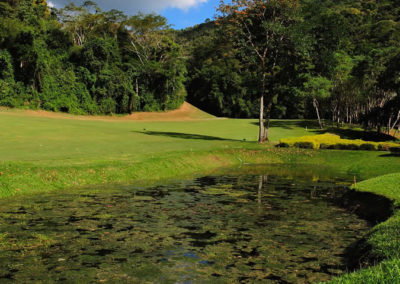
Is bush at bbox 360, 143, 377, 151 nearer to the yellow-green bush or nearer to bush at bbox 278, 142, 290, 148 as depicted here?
the yellow-green bush

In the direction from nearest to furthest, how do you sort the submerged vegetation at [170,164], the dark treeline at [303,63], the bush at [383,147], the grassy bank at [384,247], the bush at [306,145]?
the grassy bank at [384,247], the submerged vegetation at [170,164], the bush at [383,147], the bush at [306,145], the dark treeline at [303,63]

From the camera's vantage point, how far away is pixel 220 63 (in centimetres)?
13962

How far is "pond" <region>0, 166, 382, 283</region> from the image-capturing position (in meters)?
8.57

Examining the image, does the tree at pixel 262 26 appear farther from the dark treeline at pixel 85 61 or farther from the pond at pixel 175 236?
the dark treeline at pixel 85 61

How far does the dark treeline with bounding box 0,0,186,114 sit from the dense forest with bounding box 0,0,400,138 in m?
0.26

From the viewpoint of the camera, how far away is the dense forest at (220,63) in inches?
1810

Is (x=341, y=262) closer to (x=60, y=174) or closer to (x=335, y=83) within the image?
(x=60, y=174)

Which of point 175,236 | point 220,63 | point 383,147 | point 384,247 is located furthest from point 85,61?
point 384,247

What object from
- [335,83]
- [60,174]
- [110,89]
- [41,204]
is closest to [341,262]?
[41,204]

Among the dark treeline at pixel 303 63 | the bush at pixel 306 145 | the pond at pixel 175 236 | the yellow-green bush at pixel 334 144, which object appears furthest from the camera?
the dark treeline at pixel 303 63

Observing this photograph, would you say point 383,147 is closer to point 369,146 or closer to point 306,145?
point 369,146

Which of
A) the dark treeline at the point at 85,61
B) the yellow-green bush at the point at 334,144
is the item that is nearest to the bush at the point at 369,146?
the yellow-green bush at the point at 334,144

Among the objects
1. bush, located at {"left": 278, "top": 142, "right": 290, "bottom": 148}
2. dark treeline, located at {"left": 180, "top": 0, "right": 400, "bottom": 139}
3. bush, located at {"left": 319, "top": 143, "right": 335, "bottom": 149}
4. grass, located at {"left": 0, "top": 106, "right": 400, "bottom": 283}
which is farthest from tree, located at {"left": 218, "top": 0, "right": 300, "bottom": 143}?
grass, located at {"left": 0, "top": 106, "right": 400, "bottom": 283}

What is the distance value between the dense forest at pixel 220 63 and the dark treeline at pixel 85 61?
0.26m
